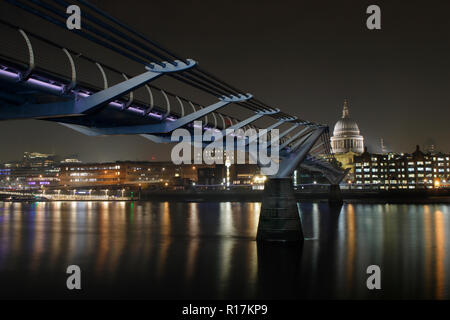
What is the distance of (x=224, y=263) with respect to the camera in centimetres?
2738

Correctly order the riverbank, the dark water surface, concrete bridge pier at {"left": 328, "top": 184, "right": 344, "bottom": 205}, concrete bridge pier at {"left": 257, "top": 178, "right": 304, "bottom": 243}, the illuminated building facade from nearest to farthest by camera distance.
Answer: the dark water surface → concrete bridge pier at {"left": 257, "top": 178, "right": 304, "bottom": 243} → concrete bridge pier at {"left": 328, "top": 184, "right": 344, "bottom": 205} → the riverbank → the illuminated building facade

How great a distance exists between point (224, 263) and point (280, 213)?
14.9ft

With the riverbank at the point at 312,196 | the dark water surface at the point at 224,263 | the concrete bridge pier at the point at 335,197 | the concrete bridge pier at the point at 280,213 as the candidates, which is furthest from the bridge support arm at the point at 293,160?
the riverbank at the point at 312,196

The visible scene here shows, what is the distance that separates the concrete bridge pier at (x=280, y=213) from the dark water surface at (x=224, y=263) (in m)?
0.85

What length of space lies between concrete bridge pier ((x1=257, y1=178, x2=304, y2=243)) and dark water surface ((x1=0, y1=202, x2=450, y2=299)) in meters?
0.85

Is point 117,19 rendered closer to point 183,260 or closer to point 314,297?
point 314,297

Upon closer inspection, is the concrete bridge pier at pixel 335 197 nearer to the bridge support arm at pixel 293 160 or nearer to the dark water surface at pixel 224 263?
the dark water surface at pixel 224 263

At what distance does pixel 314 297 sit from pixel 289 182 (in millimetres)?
10785

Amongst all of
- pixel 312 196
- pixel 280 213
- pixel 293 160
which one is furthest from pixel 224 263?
pixel 312 196

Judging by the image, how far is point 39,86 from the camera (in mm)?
16172

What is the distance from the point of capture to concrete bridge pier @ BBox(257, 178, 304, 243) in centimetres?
2862

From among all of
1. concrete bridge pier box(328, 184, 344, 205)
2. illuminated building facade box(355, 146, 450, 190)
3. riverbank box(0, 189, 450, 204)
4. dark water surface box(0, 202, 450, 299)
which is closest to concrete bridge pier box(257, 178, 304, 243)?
dark water surface box(0, 202, 450, 299)

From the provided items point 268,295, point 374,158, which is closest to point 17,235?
point 268,295

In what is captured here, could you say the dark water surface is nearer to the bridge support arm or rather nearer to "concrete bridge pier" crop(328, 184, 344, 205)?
the bridge support arm
